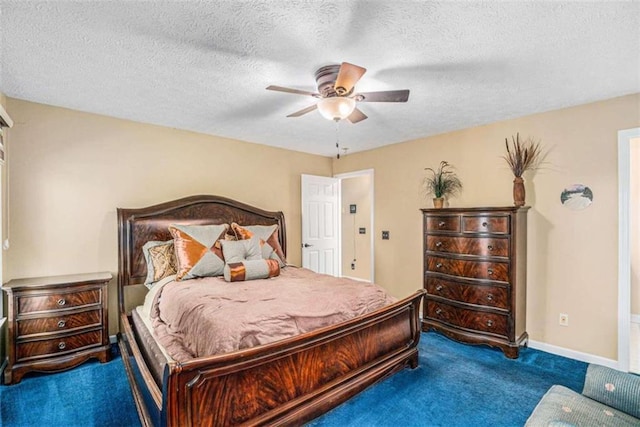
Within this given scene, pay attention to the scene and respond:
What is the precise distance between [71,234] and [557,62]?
455 cm

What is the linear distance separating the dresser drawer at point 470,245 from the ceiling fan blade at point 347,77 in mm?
2208

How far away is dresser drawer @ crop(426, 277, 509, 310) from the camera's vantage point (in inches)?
127

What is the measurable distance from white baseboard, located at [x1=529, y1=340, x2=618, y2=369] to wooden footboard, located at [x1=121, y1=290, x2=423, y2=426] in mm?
1651

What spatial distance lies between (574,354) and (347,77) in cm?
346

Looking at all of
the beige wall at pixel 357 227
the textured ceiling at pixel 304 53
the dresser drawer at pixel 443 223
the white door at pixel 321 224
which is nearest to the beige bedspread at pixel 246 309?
the dresser drawer at pixel 443 223

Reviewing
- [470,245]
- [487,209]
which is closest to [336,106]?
[487,209]

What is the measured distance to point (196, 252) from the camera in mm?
3219

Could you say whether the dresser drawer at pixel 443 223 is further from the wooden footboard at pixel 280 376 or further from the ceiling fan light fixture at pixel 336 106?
the ceiling fan light fixture at pixel 336 106

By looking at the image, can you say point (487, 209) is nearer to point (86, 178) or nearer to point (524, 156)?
point (524, 156)

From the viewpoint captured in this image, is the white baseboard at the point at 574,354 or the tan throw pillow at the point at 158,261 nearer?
the white baseboard at the point at 574,354

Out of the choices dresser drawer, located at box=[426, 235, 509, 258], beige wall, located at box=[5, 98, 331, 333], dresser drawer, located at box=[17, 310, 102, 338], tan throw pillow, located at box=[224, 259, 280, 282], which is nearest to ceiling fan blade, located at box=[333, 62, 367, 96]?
tan throw pillow, located at box=[224, 259, 280, 282]

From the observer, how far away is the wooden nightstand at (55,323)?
260cm

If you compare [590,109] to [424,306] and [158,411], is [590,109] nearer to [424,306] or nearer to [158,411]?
[424,306]

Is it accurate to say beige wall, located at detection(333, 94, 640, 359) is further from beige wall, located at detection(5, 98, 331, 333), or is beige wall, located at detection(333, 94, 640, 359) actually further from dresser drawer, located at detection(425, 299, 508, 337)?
beige wall, located at detection(5, 98, 331, 333)
